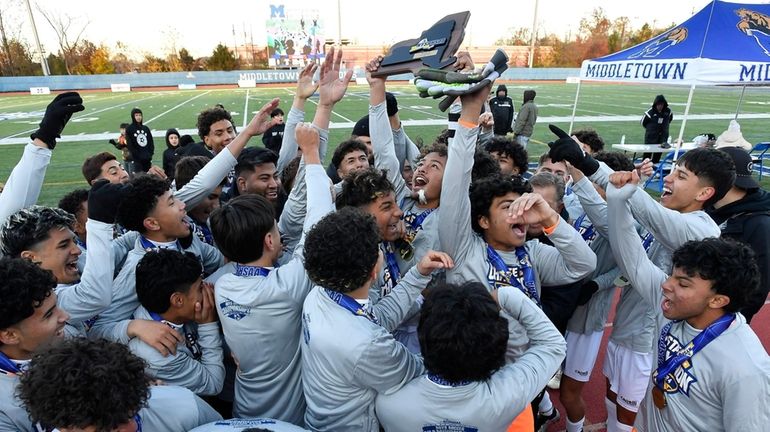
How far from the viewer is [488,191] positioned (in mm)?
2277

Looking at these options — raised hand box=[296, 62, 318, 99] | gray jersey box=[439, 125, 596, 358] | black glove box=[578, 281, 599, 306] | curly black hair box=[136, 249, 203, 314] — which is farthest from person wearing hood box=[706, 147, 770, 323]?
curly black hair box=[136, 249, 203, 314]

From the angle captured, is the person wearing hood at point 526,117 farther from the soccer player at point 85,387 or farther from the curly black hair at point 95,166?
the soccer player at point 85,387

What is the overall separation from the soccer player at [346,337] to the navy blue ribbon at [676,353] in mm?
1047

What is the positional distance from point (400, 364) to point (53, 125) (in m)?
2.32

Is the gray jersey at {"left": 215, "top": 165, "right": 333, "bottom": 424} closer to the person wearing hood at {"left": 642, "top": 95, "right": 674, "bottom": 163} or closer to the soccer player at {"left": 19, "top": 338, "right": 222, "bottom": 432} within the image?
the soccer player at {"left": 19, "top": 338, "right": 222, "bottom": 432}

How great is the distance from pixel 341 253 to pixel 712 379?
4.86 ft

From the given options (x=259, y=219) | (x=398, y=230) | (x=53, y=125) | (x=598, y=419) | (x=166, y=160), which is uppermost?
(x=53, y=125)

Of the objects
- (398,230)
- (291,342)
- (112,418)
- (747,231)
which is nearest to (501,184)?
(398,230)

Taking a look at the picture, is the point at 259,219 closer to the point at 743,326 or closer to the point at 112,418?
the point at 112,418

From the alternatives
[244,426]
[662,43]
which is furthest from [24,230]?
[662,43]

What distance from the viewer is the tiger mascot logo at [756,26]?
251 inches

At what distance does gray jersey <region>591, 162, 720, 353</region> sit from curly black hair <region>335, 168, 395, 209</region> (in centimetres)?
120

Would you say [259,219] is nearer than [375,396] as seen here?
No

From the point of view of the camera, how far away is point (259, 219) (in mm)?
1951
